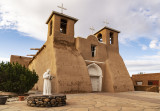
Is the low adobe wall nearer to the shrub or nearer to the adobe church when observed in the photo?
the adobe church

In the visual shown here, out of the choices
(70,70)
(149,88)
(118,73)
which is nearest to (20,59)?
(70,70)

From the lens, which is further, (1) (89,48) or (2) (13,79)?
(1) (89,48)

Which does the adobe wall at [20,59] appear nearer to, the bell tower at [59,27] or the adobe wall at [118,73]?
the bell tower at [59,27]

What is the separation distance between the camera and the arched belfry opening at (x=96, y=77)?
15961 mm

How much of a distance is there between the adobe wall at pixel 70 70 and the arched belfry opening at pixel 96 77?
2.23 metres

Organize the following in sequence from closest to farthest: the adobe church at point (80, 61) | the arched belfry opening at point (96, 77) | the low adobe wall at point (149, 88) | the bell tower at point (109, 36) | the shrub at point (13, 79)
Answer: the shrub at point (13, 79), the adobe church at point (80, 61), the arched belfry opening at point (96, 77), the low adobe wall at point (149, 88), the bell tower at point (109, 36)

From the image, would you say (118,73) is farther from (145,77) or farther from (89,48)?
(145,77)

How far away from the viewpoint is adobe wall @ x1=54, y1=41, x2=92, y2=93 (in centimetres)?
1204

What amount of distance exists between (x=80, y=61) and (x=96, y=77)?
3.81 m

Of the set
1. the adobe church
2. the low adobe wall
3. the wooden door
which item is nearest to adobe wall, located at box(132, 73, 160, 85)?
the low adobe wall

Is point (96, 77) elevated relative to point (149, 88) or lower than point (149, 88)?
elevated

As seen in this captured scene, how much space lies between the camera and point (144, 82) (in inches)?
967

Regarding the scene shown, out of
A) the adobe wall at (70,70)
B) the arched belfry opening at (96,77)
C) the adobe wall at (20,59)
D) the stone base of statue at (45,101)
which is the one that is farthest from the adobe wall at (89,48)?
the adobe wall at (20,59)

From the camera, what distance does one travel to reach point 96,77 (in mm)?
16375
